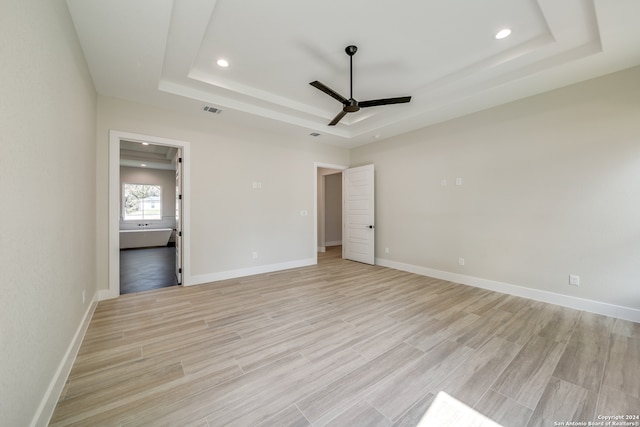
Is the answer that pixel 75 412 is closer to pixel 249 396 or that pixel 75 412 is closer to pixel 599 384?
pixel 249 396

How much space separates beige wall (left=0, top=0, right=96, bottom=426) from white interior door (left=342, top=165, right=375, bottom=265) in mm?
4874

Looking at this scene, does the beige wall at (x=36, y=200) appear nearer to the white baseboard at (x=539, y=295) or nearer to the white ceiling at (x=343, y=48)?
the white ceiling at (x=343, y=48)

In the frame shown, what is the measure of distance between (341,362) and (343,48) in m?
3.28

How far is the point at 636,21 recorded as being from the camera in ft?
7.14

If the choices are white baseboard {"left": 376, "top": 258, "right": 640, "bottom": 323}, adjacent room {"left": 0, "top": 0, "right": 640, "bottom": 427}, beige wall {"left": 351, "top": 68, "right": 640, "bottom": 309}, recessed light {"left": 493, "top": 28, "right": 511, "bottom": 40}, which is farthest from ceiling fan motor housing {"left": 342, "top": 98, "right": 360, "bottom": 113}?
white baseboard {"left": 376, "top": 258, "right": 640, "bottom": 323}

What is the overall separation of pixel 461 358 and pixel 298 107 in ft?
13.6

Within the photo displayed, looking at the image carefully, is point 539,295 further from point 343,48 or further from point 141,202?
point 141,202

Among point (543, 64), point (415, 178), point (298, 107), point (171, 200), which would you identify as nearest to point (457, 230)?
point (415, 178)

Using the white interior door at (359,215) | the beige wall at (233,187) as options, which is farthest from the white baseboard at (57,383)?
the white interior door at (359,215)

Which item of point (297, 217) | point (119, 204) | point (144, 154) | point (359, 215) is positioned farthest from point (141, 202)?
point (359, 215)

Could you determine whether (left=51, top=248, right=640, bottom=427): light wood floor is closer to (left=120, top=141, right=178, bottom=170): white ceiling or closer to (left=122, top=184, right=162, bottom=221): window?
(left=120, top=141, right=178, bottom=170): white ceiling

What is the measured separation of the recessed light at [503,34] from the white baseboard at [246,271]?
4795 mm

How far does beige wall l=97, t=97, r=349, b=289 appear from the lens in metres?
3.64

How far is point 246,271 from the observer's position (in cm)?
477
